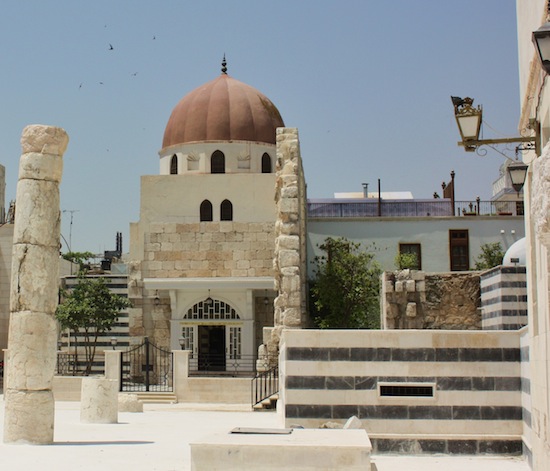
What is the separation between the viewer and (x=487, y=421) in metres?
12.2

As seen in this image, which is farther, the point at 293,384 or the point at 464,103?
the point at 293,384

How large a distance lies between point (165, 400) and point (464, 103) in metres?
16.2

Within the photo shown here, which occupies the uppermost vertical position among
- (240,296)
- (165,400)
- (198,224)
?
(198,224)

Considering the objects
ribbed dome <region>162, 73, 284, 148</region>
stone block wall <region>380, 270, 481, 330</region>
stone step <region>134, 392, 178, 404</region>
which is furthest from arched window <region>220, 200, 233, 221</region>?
stone block wall <region>380, 270, 481, 330</region>

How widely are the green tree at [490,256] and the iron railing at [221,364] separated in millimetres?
8320

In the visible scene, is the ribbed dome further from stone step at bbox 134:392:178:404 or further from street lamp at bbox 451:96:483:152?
street lamp at bbox 451:96:483:152

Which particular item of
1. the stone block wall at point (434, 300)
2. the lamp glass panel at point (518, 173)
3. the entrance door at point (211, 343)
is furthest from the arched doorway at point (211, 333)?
the lamp glass panel at point (518, 173)

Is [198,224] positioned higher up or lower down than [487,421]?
higher up

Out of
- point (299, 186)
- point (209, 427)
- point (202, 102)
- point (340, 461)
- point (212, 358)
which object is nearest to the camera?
point (340, 461)

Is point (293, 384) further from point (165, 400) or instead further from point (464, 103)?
point (165, 400)

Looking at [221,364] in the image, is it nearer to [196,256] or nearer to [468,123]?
[196,256]

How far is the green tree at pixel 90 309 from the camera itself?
3017 centimetres

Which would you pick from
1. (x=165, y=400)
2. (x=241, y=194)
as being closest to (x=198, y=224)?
(x=241, y=194)

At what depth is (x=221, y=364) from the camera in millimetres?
27297
